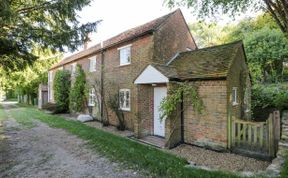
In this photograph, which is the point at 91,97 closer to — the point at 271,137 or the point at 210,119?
the point at 210,119

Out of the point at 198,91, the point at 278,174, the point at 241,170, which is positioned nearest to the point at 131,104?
the point at 198,91

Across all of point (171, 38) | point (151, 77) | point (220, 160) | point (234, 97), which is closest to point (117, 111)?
point (151, 77)

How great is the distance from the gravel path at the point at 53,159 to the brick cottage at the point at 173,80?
3.66m

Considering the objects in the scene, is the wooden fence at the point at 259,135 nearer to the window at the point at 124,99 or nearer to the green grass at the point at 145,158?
the green grass at the point at 145,158

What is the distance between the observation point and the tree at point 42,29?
938cm

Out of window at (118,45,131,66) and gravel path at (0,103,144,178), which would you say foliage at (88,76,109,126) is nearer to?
window at (118,45,131,66)

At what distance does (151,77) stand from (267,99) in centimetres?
1021

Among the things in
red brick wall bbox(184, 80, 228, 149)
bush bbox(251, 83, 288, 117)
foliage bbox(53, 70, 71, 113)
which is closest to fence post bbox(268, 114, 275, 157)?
red brick wall bbox(184, 80, 228, 149)

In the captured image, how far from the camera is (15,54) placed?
10812mm

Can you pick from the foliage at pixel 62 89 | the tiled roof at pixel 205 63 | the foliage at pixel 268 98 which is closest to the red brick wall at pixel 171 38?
the tiled roof at pixel 205 63

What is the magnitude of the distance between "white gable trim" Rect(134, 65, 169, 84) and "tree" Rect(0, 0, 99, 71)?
11.5 ft

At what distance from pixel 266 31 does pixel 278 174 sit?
19.5 meters

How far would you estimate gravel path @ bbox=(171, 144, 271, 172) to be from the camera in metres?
7.50

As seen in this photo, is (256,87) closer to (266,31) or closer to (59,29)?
(266,31)
